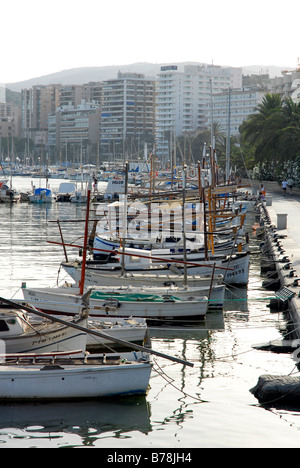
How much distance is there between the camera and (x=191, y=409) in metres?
15.8

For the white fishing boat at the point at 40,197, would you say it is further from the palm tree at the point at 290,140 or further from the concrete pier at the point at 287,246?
the concrete pier at the point at 287,246

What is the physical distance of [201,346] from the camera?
2125cm

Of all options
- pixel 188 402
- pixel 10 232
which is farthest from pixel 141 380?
pixel 10 232

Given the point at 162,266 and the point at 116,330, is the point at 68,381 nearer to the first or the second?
the point at 116,330

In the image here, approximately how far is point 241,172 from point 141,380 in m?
86.6

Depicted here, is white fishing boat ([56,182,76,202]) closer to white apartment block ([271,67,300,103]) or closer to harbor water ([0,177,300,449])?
white apartment block ([271,67,300,103])

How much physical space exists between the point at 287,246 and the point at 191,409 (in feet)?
67.9

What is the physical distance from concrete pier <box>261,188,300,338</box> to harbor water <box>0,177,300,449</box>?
1039 mm

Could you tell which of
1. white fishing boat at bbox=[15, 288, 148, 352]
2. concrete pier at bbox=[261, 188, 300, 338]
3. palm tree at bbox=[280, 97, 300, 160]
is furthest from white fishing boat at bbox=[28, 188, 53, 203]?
white fishing boat at bbox=[15, 288, 148, 352]

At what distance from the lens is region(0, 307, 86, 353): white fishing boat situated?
17.5 m

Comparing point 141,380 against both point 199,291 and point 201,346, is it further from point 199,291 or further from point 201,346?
point 199,291

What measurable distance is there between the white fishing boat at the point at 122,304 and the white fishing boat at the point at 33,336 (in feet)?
13.3

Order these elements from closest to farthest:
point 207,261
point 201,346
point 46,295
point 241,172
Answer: point 201,346
point 46,295
point 207,261
point 241,172

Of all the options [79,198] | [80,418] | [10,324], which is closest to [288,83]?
[79,198]
